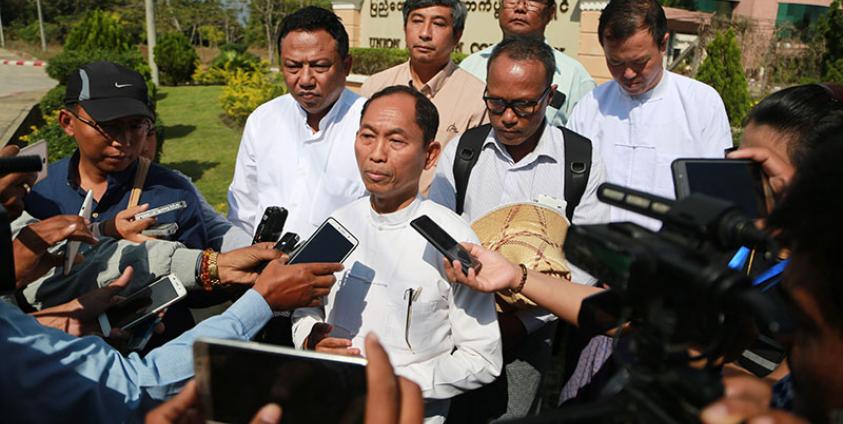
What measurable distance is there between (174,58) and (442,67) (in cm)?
1955

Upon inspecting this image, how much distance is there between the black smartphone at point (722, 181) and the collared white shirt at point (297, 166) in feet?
5.53

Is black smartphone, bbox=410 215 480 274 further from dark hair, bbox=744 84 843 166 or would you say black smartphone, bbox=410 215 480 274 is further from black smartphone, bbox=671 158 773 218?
dark hair, bbox=744 84 843 166

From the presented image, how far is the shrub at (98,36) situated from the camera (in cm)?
1794

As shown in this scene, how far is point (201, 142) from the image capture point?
38.1 ft

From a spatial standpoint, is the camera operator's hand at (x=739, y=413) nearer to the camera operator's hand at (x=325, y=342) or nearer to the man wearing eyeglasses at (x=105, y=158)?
the camera operator's hand at (x=325, y=342)

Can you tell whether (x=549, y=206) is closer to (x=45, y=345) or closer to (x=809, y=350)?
(x=809, y=350)

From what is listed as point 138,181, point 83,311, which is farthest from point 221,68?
point 83,311

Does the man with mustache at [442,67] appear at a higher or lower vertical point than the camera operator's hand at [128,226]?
higher

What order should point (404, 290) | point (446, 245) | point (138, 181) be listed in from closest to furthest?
point (446, 245)
point (404, 290)
point (138, 181)

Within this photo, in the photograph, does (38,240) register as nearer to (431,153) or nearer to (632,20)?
(431,153)

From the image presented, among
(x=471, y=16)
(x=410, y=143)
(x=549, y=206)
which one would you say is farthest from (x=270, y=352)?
(x=471, y=16)

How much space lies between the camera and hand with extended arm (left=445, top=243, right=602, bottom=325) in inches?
81.5

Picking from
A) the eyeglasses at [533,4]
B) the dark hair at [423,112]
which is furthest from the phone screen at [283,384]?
the eyeglasses at [533,4]

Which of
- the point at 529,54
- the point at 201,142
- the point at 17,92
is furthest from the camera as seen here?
the point at 17,92
